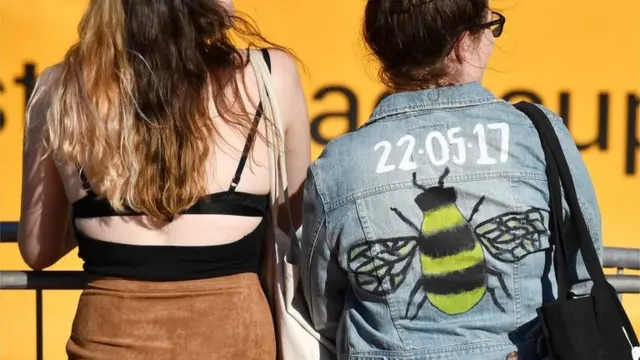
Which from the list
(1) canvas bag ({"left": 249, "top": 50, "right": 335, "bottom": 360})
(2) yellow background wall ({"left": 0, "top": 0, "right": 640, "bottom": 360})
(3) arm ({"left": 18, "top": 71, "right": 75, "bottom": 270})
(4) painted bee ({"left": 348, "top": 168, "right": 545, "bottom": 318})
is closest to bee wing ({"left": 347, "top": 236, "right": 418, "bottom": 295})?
(4) painted bee ({"left": 348, "top": 168, "right": 545, "bottom": 318})

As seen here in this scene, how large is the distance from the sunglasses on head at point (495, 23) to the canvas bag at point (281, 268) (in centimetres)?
48

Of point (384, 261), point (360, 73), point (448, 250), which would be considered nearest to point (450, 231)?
point (448, 250)

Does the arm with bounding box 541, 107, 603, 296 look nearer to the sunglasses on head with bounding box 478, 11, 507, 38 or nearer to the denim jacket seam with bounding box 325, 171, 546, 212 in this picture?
the denim jacket seam with bounding box 325, 171, 546, 212

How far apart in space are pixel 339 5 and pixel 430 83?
2.88 metres

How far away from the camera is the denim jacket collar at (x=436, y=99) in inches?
67.9

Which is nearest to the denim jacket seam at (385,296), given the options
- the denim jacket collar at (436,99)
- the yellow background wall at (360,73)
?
the denim jacket collar at (436,99)

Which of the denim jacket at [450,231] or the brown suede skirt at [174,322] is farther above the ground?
the denim jacket at [450,231]

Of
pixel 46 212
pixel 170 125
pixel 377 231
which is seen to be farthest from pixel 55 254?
pixel 377 231

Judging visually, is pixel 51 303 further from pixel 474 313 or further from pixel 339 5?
pixel 474 313

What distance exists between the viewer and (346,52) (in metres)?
4.56

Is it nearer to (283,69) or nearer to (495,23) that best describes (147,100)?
(283,69)

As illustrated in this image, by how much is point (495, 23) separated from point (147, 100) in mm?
720

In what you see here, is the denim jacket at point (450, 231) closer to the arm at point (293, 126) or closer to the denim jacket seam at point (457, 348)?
the denim jacket seam at point (457, 348)

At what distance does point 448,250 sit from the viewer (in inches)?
65.0
